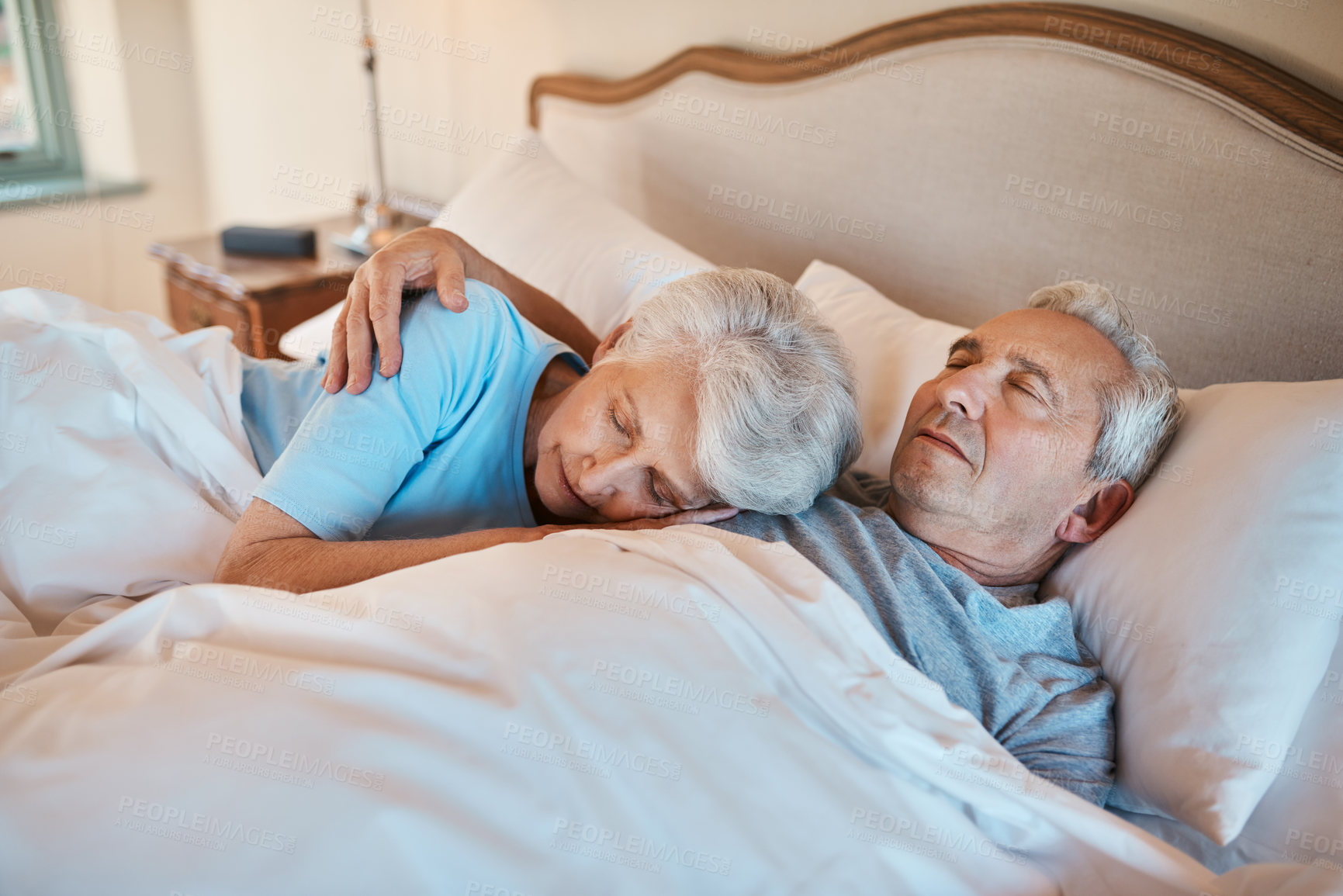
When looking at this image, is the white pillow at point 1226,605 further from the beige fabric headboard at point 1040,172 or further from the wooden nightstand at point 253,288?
the wooden nightstand at point 253,288

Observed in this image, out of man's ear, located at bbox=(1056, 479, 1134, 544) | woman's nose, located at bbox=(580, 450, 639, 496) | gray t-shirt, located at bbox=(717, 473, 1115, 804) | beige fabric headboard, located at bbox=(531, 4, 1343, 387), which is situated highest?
beige fabric headboard, located at bbox=(531, 4, 1343, 387)

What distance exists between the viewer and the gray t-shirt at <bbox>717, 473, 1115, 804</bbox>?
3.42ft

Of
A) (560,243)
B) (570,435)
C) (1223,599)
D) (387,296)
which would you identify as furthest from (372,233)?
(1223,599)

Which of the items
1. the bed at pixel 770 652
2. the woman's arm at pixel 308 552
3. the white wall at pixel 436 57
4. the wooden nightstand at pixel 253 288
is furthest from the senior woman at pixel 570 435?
the wooden nightstand at pixel 253 288

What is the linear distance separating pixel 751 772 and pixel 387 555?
497mm

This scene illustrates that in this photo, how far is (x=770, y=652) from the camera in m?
0.94

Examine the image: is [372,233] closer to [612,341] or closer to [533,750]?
[612,341]

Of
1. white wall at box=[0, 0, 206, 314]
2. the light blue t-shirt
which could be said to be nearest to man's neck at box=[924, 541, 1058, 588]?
the light blue t-shirt

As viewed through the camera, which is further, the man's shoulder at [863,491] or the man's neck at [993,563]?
the man's shoulder at [863,491]

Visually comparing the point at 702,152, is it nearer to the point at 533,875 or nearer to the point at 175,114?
the point at 533,875

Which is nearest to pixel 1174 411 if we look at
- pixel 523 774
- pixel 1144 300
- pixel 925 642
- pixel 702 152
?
pixel 1144 300

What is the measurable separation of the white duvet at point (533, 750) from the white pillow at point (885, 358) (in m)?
0.50

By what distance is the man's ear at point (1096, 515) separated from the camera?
1.21 meters

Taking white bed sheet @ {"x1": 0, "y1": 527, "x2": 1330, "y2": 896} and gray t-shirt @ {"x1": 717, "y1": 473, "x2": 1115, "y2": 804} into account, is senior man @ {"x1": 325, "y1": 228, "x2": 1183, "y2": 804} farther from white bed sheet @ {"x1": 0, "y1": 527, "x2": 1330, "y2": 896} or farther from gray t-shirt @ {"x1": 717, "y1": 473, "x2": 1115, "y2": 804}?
white bed sheet @ {"x1": 0, "y1": 527, "x2": 1330, "y2": 896}
